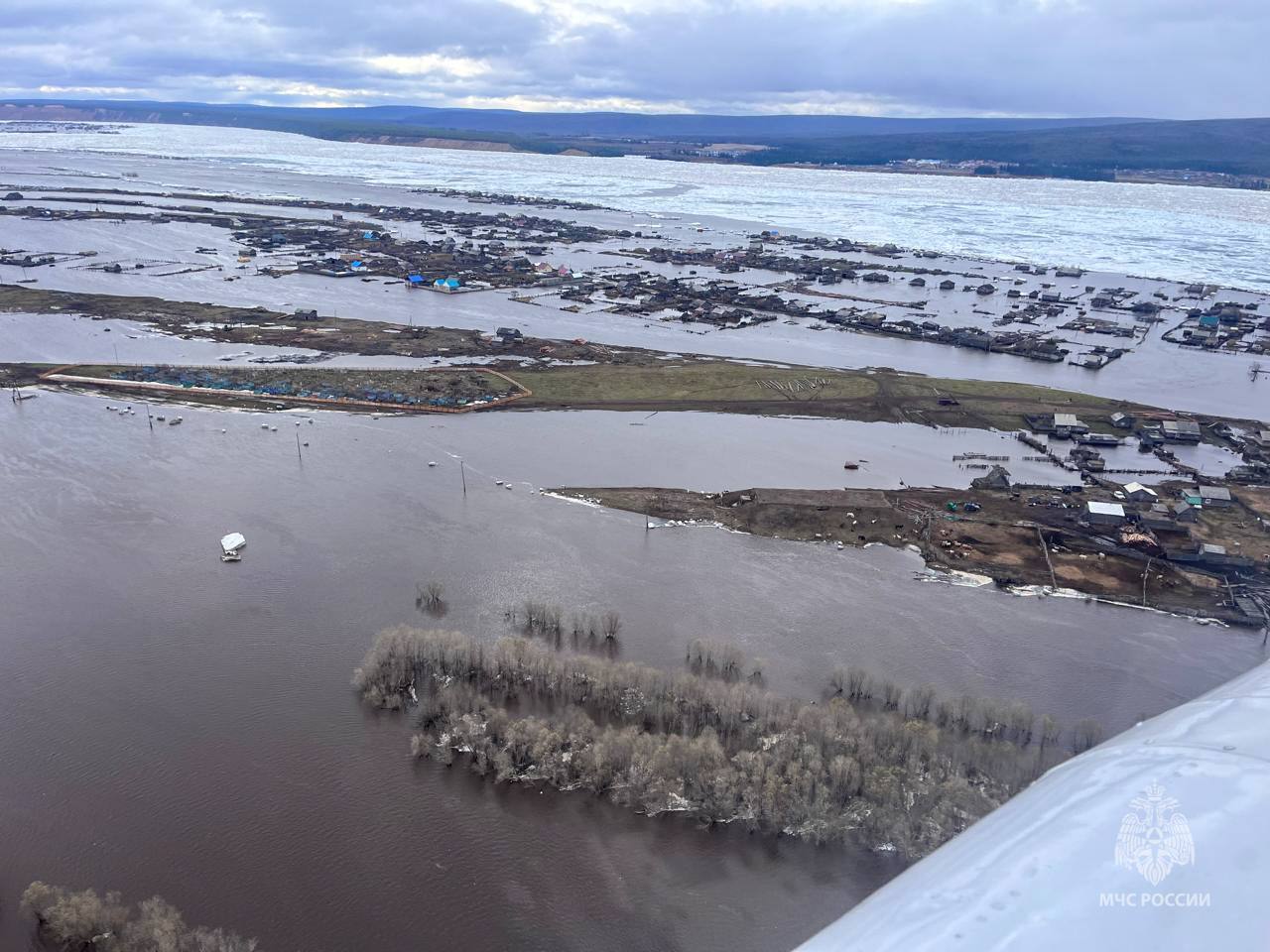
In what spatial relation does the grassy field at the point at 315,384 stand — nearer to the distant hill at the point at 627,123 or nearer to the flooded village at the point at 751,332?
the flooded village at the point at 751,332

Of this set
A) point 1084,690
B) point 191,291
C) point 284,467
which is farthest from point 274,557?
point 191,291

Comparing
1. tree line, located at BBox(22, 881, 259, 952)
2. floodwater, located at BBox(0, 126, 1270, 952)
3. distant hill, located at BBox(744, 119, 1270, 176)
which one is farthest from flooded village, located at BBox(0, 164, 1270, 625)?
distant hill, located at BBox(744, 119, 1270, 176)

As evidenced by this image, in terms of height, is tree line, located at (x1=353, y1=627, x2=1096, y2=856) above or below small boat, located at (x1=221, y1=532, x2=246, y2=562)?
below

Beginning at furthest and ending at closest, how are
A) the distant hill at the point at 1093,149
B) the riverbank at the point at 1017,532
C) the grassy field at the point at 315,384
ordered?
1. the distant hill at the point at 1093,149
2. the grassy field at the point at 315,384
3. the riverbank at the point at 1017,532

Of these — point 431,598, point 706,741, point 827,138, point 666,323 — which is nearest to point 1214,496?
point 706,741

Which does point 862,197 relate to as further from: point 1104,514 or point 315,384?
point 1104,514

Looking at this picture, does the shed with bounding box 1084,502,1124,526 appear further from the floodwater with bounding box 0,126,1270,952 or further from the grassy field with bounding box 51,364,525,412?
the grassy field with bounding box 51,364,525,412

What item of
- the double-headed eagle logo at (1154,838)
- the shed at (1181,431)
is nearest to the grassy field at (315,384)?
the shed at (1181,431)
